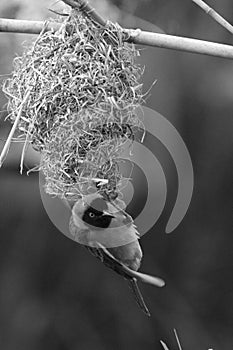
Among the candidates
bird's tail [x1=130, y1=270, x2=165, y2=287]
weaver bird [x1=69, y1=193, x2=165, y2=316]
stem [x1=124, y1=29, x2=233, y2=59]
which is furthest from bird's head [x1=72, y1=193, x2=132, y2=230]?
stem [x1=124, y1=29, x2=233, y2=59]

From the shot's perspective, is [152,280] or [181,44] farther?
[181,44]

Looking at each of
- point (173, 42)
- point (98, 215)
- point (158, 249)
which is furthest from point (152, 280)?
point (158, 249)

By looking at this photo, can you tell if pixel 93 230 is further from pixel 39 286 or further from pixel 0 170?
pixel 39 286

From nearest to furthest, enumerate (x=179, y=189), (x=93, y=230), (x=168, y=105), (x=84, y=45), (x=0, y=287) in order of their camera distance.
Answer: (x=93, y=230) → (x=84, y=45) → (x=179, y=189) → (x=168, y=105) → (x=0, y=287)

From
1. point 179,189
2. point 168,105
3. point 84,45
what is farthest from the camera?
point 168,105

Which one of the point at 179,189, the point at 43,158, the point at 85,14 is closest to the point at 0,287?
the point at 179,189

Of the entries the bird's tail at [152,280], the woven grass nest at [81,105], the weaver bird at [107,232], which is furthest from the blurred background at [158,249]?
the bird's tail at [152,280]

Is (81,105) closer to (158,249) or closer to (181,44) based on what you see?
(181,44)
